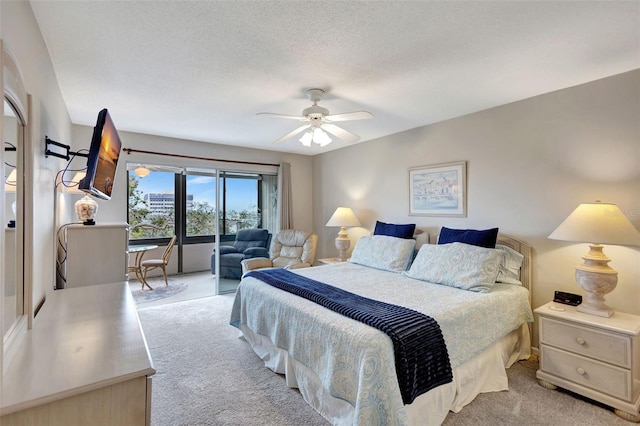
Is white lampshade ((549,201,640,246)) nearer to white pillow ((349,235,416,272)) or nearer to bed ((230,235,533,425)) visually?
bed ((230,235,533,425))

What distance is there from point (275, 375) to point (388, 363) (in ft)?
4.21

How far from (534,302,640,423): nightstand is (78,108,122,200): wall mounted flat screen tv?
3.38m

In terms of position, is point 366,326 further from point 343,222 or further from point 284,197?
point 284,197

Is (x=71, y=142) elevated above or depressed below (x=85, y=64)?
below

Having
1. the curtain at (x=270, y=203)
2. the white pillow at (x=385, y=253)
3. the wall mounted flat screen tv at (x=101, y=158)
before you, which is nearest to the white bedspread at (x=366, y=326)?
the white pillow at (x=385, y=253)

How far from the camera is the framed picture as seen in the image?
136 inches

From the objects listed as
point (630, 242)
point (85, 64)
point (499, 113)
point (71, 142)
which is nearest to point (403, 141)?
point (499, 113)

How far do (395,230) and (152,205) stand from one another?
531 centimetres

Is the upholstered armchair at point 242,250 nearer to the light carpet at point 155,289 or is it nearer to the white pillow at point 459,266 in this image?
the light carpet at point 155,289

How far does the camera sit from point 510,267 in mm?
2877

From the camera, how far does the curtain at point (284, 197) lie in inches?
212

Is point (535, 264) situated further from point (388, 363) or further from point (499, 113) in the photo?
point (388, 363)

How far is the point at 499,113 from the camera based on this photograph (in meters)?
3.12

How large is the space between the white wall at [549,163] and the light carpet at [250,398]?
91 centimetres
